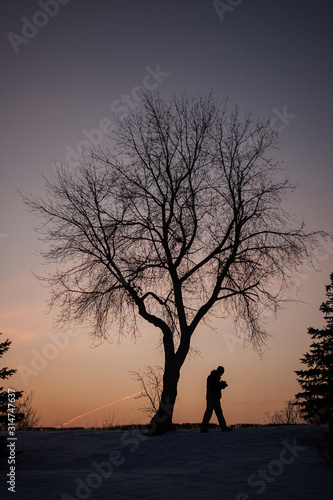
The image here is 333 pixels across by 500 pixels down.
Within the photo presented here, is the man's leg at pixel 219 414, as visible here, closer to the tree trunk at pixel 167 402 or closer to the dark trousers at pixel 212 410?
the dark trousers at pixel 212 410

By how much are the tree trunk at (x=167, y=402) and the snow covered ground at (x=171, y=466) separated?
536 mm

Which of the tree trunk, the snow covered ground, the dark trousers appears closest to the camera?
the snow covered ground

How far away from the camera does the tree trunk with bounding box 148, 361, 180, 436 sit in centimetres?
1705

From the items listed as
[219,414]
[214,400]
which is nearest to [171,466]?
[214,400]

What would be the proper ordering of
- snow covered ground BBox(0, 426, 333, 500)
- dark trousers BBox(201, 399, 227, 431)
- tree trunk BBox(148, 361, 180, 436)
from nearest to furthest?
snow covered ground BBox(0, 426, 333, 500) → dark trousers BBox(201, 399, 227, 431) → tree trunk BBox(148, 361, 180, 436)

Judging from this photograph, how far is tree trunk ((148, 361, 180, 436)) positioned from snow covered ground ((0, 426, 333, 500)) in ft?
1.76

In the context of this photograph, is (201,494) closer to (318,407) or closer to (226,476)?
(226,476)

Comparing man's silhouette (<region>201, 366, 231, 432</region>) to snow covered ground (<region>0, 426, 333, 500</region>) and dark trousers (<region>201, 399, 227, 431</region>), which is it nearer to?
dark trousers (<region>201, 399, 227, 431</region>)

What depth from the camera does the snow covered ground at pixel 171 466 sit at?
352 inches

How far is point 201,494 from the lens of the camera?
8.76 m

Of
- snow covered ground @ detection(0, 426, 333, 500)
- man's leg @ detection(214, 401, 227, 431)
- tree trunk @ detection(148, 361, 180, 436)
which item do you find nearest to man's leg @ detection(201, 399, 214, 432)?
man's leg @ detection(214, 401, 227, 431)

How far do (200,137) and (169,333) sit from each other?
7.75 meters

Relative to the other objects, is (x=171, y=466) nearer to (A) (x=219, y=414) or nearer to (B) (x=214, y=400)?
(B) (x=214, y=400)

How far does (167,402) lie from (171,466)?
564cm
